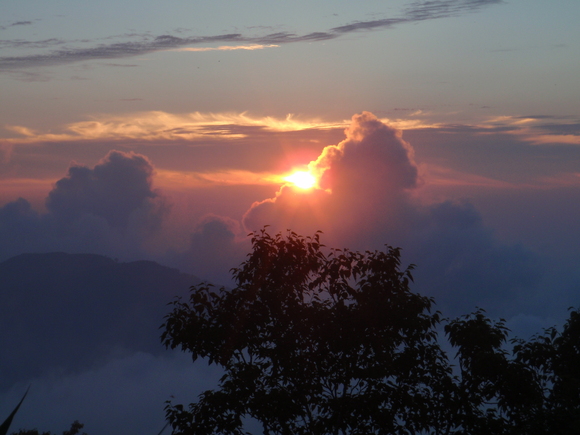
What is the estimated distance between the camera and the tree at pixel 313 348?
13.4 m

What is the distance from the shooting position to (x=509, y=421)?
13672mm

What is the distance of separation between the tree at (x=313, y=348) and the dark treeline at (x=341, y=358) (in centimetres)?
3

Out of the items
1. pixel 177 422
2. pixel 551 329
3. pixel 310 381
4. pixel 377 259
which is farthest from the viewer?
pixel 551 329

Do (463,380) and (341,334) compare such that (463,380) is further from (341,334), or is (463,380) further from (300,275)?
(300,275)

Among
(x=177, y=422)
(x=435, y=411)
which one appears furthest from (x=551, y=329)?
(x=177, y=422)

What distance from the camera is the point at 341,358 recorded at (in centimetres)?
1478

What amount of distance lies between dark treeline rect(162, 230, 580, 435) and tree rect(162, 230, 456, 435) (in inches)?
1.2

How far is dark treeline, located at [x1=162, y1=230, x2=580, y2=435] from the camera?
13.4 meters

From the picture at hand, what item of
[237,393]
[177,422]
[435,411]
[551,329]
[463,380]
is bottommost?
[177,422]

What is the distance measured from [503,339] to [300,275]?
5903 millimetres

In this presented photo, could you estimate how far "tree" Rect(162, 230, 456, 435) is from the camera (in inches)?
529

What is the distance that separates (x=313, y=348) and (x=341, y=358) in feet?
2.89

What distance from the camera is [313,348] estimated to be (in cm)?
1517

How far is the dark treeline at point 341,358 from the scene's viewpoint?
529 inches
